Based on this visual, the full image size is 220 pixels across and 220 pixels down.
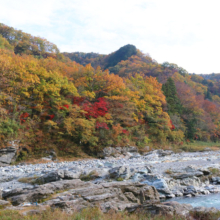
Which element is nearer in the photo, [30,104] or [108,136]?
[30,104]

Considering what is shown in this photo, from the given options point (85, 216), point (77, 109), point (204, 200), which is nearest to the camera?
point (85, 216)

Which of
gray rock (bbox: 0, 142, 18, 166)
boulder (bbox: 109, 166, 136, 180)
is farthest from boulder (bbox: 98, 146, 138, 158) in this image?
boulder (bbox: 109, 166, 136, 180)

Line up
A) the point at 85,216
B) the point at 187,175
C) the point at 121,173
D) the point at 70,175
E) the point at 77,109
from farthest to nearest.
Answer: the point at 77,109
the point at 187,175
the point at 121,173
the point at 70,175
the point at 85,216

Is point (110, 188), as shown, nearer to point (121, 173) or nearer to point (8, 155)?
point (121, 173)

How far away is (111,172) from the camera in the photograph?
449 inches

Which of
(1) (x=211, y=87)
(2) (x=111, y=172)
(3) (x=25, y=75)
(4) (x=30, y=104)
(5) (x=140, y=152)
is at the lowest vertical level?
(5) (x=140, y=152)

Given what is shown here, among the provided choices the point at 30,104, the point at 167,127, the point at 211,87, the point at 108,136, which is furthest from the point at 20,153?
the point at 211,87

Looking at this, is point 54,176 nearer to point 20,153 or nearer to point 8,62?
point 20,153

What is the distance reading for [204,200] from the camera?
8781 millimetres

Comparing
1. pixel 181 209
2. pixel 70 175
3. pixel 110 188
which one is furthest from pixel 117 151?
pixel 181 209

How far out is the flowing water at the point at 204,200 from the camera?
27.0 ft

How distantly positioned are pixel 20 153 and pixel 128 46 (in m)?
83.5

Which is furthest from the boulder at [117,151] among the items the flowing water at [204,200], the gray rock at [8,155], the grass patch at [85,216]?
the grass patch at [85,216]

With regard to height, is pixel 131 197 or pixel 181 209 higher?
pixel 181 209
